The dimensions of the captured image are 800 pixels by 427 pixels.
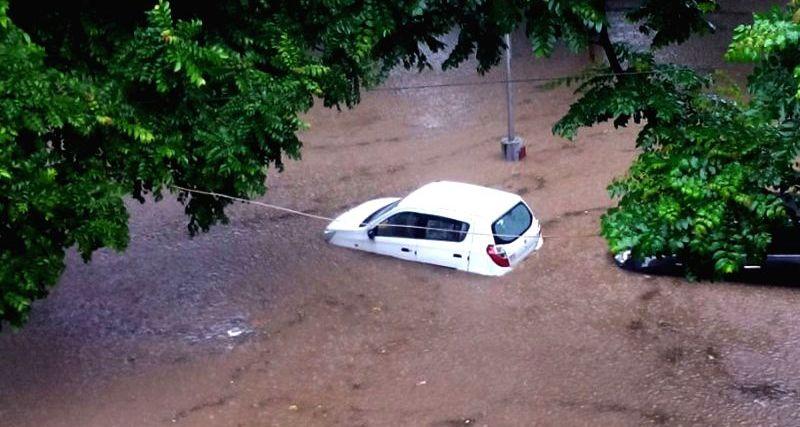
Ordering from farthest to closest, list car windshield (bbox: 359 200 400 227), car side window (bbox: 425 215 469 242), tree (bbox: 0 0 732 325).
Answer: car windshield (bbox: 359 200 400 227), car side window (bbox: 425 215 469 242), tree (bbox: 0 0 732 325)

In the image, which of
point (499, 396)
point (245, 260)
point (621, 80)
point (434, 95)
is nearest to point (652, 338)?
point (499, 396)

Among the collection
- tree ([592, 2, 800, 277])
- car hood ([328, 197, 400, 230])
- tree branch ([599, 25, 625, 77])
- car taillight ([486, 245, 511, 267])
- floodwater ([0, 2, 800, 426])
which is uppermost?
tree branch ([599, 25, 625, 77])

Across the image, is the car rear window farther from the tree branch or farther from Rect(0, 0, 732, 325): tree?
the tree branch

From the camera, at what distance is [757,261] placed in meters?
6.63

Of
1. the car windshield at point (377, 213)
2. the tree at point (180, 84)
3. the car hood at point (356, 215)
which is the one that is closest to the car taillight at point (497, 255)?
the car windshield at point (377, 213)

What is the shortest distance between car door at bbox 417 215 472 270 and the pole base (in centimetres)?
394

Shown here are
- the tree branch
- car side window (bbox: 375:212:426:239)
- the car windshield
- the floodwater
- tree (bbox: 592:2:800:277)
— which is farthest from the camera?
the car windshield

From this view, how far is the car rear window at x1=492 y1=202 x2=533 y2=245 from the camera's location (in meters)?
11.7

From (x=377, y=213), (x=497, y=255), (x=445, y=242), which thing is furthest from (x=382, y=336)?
(x=377, y=213)

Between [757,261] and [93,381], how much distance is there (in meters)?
7.65

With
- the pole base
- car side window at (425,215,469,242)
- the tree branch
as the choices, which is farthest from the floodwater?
the tree branch

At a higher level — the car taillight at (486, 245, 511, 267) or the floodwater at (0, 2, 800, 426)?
the car taillight at (486, 245, 511, 267)

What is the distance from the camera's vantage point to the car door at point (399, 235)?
1219cm

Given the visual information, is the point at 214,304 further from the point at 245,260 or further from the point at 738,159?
the point at 738,159
